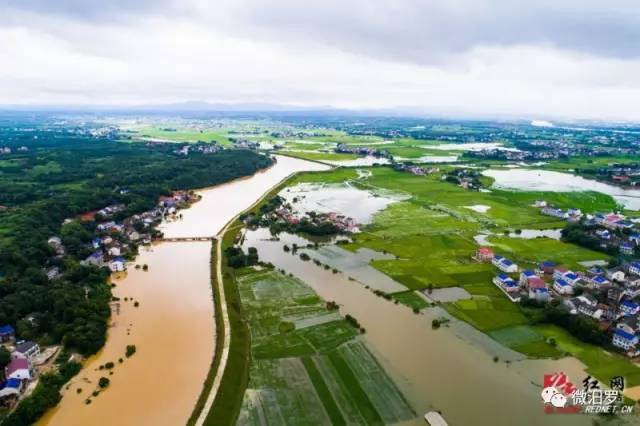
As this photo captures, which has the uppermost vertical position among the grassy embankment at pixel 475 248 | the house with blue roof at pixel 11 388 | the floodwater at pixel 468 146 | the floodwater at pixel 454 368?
the floodwater at pixel 468 146

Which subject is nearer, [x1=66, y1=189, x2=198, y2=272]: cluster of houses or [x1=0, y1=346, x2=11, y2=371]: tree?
[x1=0, y1=346, x2=11, y2=371]: tree

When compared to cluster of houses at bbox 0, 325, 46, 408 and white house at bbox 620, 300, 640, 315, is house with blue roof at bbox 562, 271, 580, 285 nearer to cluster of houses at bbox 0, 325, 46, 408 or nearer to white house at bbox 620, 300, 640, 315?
white house at bbox 620, 300, 640, 315

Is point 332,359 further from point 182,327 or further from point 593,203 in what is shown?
point 593,203

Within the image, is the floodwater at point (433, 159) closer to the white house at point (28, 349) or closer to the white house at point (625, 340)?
the white house at point (625, 340)

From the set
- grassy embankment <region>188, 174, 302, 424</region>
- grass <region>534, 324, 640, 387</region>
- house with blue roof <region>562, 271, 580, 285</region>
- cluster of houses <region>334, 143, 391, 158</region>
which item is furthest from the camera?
cluster of houses <region>334, 143, 391, 158</region>

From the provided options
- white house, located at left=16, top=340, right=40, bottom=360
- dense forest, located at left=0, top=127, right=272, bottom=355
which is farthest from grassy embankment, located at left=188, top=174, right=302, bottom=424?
white house, located at left=16, top=340, right=40, bottom=360

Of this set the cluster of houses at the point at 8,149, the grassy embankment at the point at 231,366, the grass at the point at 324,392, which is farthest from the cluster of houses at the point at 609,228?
the cluster of houses at the point at 8,149
